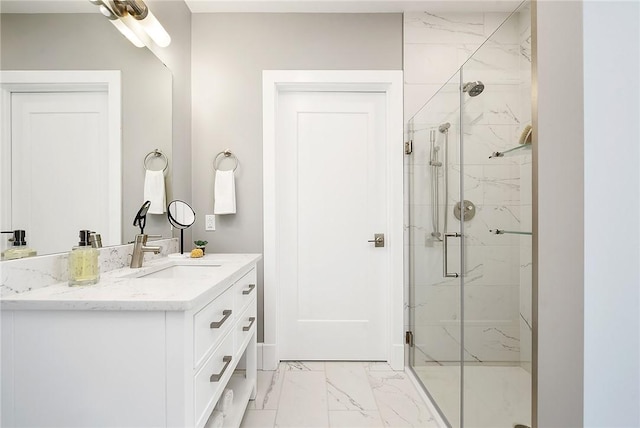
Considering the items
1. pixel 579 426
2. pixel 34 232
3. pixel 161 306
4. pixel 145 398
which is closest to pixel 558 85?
pixel 579 426

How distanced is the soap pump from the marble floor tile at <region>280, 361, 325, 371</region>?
168 cm

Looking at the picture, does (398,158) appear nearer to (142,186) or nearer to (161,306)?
(142,186)

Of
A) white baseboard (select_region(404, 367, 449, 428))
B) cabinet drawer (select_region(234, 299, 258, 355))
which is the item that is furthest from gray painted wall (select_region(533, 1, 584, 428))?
white baseboard (select_region(404, 367, 449, 428))

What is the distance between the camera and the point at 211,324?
103cm

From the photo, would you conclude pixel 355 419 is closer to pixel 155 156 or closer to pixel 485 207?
pixel 485 207

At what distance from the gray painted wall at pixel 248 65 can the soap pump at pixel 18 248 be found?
1.20 m

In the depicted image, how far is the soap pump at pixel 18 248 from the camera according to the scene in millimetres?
945

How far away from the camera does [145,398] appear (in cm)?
85

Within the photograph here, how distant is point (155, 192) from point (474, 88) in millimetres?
1738

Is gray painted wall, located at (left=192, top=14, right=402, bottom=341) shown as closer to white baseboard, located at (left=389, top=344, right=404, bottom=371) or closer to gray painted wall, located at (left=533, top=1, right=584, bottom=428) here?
white baseboard, located at (left=389, top=344, right=404, bottom=371)

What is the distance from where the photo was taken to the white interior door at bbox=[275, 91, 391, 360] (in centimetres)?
227

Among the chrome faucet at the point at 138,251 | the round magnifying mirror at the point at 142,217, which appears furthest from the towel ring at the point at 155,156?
the chrome faucet at the point at 138,251

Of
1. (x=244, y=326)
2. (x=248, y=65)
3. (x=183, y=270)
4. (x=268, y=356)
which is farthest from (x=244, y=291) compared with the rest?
(x=248, y=65)

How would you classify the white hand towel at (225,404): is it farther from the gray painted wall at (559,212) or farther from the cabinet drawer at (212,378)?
the gray painted wall at (559,212)
